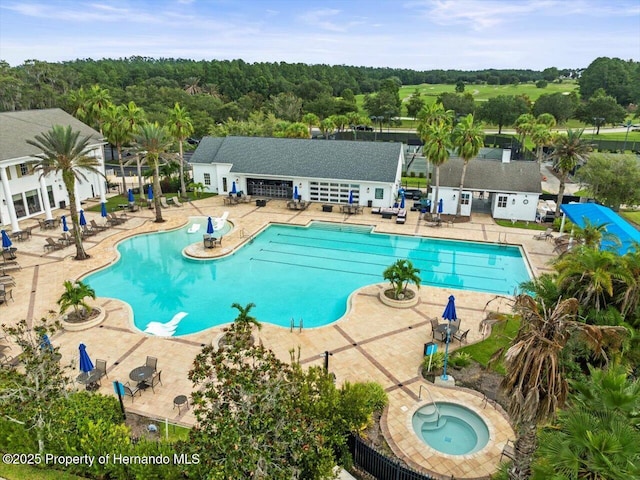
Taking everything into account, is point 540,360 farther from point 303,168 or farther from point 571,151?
point 303,168

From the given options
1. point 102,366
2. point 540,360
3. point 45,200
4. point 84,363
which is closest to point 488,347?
point 540,360

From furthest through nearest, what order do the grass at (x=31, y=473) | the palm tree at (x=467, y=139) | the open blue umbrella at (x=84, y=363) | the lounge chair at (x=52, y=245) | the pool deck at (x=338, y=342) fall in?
the palm tree at (x=467, y=139), the lounge chair at (x=52, y=245), the open blue umbrella at (x=84, y=363), the pool deck at (x=338, y=342), the grass at (x=31, y=473)

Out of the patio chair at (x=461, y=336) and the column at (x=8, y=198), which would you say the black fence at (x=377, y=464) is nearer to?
the patio chair at (x=461, y=336)

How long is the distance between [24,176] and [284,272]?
21.6 metres

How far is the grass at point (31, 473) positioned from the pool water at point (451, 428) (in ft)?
33.0

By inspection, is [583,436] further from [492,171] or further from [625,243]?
[492,171]

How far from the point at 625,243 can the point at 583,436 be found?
59.9ft

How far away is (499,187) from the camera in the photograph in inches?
1404

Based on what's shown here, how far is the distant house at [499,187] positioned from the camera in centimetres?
3531

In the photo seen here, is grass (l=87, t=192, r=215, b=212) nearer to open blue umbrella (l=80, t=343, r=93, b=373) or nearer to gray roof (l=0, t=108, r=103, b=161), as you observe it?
gray roof (l=0, t=108, r=103, b=161)

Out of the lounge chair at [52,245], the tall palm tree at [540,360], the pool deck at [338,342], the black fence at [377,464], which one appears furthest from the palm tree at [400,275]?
the lounge chair at [52,245]

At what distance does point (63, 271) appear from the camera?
25500 millimetres

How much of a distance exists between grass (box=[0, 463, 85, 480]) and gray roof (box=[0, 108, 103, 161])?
24.6 m

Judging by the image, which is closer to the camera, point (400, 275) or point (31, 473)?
point (31, 473)
